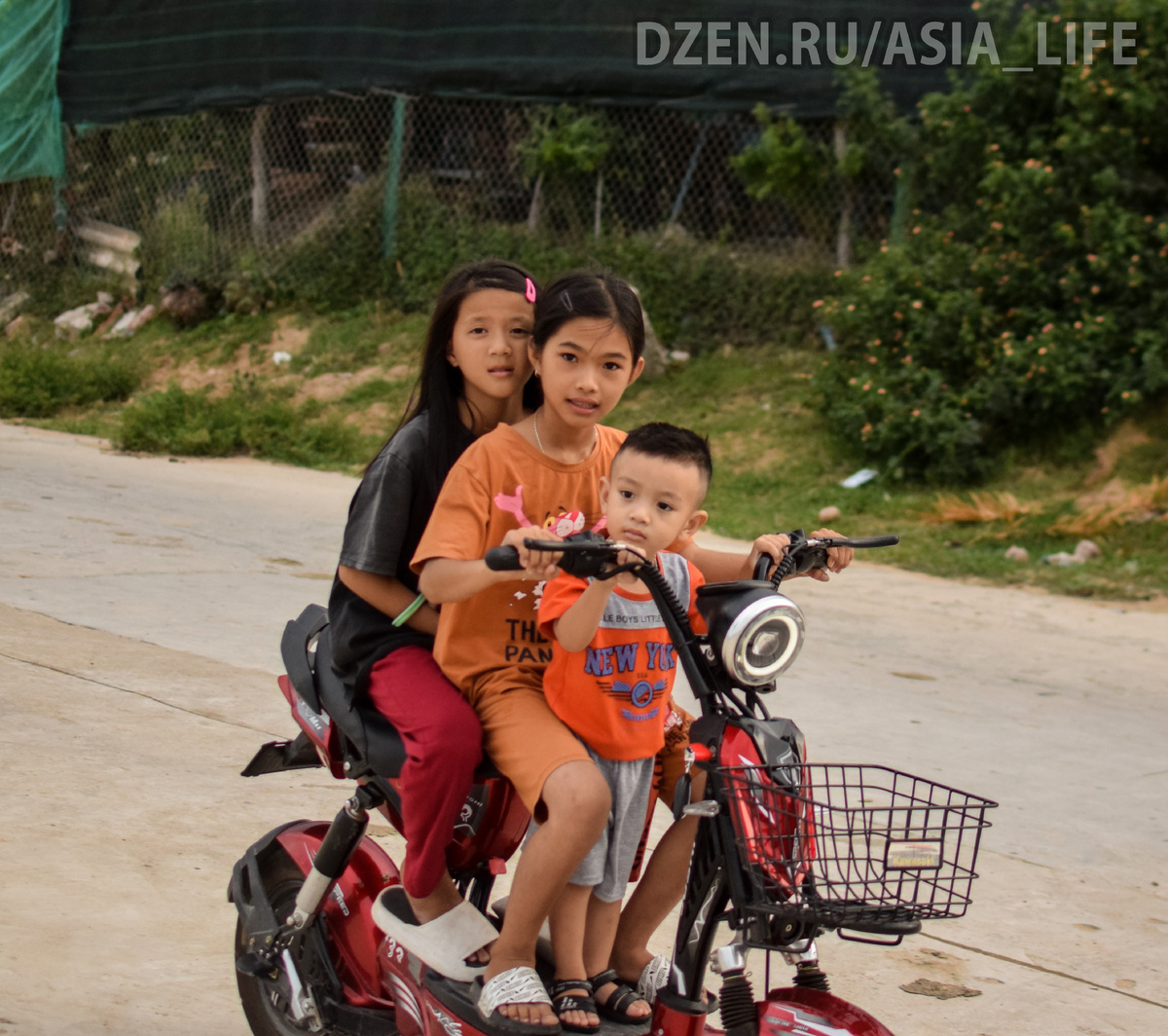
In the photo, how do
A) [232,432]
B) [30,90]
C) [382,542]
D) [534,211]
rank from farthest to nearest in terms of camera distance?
1. [30,90]
2. [534,211]
3. [232,432]
4. [382,542]

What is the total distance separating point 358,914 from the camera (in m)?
2.61

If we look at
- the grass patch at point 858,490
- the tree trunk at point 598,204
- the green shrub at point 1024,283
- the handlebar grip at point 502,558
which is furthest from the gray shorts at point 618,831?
the tree trunk at point 598,204

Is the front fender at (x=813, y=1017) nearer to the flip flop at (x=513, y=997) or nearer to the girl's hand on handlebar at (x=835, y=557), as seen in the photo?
the flip flop at (x=513, y=997)

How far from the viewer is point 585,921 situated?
2336 millimetres

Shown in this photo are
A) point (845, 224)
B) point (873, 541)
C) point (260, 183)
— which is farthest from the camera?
point (260, 183)

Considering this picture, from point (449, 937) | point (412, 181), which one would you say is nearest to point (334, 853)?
point (449, 937)

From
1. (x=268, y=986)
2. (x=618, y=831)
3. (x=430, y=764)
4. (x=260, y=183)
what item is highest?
(x=260, y=183)

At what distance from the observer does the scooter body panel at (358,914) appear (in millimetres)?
2582

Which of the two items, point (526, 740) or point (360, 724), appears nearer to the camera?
point (526, 740)

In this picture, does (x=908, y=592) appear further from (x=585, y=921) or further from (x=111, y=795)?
(x=585, y=921)

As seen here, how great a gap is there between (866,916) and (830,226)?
1047 centimetres

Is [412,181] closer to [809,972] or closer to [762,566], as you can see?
[762,566]

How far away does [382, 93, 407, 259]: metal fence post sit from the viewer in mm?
12859

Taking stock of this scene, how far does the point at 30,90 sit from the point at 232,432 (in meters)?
6.00
